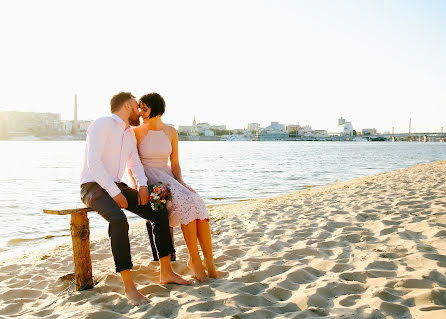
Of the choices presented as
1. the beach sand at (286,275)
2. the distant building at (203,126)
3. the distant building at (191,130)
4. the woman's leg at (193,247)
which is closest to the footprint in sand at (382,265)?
the beach sand at (286,275)

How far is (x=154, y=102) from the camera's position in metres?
3.42

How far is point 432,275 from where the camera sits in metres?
2.75

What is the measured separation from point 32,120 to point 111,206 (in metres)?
155

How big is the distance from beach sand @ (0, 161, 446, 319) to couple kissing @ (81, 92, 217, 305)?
0.23 meters

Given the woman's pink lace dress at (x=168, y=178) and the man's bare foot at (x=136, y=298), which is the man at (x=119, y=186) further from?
the woman's pink lace dress at (x=168, y=178)

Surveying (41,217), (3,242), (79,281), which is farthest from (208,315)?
(41,217)

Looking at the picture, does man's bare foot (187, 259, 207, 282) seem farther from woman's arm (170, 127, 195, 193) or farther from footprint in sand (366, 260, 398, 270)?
footprint in sand (366, 260, 398, 270)

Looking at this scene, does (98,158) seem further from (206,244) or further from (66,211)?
(206,244)

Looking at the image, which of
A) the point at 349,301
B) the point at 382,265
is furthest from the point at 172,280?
the point at 382,265

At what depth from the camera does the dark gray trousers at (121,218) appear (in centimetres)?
291

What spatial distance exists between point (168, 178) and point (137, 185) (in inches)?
11.0

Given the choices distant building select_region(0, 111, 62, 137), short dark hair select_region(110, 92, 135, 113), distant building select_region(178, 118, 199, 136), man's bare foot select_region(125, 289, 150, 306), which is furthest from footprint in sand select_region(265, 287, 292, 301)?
distant building select_region(178, 118, 199, 136)

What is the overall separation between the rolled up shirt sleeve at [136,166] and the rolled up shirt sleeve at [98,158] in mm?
275

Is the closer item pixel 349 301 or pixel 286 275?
pixel 349 301
